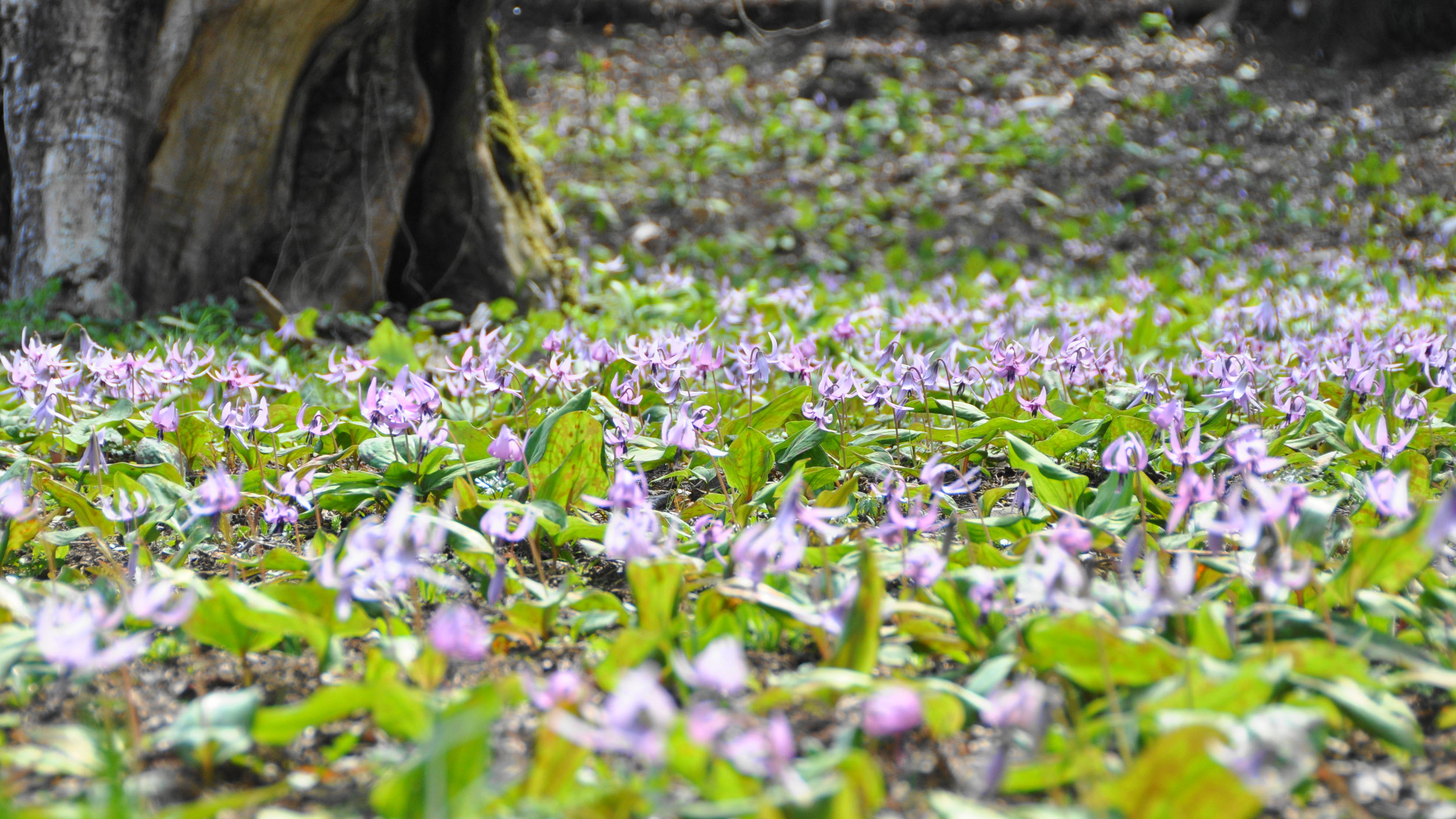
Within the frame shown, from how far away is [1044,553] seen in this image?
1.15 meters

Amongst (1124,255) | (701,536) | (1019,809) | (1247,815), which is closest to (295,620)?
(701,536)

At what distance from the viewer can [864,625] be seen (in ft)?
3.74

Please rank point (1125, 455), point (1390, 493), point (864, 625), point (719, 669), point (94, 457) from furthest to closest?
point (94, 457) → point (1125, 455) → point (1390, 493) → point (864, 625) → point (719, 669)

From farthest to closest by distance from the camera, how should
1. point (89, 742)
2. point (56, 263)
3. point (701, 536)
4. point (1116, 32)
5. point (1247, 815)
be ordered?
point (1116, 32) < point (56, 263) < point (701, 536) < point (89, 742) < point (1247, 815)

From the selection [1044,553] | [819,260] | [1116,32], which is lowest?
[819,260]

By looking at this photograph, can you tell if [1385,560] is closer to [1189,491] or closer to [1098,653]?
[1189,491]

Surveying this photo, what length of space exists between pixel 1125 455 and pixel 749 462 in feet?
2.71

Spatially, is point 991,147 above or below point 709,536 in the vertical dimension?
above

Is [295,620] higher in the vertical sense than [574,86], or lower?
lower

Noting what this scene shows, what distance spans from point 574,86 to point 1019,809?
11524 millimetres

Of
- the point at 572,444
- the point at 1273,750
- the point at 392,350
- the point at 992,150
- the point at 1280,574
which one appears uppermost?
the point at 992,150

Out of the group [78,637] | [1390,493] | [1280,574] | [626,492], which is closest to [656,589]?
[626,492]

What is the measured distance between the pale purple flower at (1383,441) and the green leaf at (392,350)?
8.50 feet

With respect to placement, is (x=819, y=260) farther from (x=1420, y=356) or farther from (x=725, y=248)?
(x=1420, y=356)
